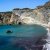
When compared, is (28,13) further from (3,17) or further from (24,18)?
(3,17)

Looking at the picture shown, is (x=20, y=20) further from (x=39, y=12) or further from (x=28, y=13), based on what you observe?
(x=39, y=12)

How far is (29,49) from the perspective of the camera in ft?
82.9

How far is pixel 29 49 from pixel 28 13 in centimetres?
8746

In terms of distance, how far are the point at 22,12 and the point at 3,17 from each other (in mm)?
15954

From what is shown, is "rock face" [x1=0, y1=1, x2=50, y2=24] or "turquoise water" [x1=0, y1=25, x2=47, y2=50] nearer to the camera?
"turquoise water" [x1=0, y1=25, x2=47, y2=50]

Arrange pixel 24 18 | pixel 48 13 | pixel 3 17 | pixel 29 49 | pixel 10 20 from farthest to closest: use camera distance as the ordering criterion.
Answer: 1. pixel 3 17
2. pixel 10 20
3. pixel 24 18
4. pixel 48 13
5. pixel 29 49

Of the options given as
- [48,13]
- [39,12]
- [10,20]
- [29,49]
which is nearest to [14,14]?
[10,20]

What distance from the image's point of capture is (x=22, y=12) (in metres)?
118

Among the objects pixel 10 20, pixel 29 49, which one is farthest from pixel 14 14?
pixel 29 49

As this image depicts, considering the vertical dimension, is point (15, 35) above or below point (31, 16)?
below

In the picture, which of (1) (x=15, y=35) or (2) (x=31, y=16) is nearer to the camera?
(1) (x=15, y=35)

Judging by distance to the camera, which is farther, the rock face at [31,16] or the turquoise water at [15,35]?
the rock face at [31,16]

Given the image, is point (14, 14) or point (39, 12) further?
point (14, 14)

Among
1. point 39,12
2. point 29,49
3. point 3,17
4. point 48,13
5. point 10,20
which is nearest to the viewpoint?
point 29,49
